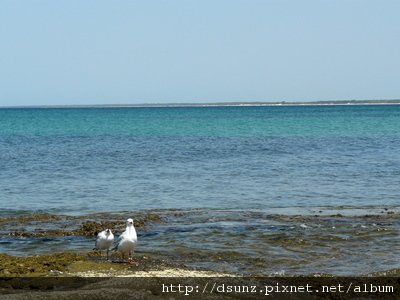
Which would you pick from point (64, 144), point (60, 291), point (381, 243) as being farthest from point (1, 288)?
point (64, 144)

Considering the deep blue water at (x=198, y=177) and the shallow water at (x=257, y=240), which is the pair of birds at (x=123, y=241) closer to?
the shallow water at (x=257, y=240)

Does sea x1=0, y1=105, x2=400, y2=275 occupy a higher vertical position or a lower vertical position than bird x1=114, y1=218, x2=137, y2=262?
lower

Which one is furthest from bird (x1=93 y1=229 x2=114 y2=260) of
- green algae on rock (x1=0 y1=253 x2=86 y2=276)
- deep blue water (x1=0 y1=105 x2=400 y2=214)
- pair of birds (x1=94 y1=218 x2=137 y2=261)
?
deep blue water (x1=0 y1=105 x2=400 y2=214)

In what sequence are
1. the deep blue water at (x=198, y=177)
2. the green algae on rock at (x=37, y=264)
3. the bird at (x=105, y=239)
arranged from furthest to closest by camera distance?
the deep blue water at (x=198, y=177)
the bird at (x=105, y=239)
the green algae on rock at (x=37, y=264)

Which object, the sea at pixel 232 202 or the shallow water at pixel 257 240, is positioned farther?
the sea at pixel 232 202

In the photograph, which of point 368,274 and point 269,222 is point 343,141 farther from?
point 368,274

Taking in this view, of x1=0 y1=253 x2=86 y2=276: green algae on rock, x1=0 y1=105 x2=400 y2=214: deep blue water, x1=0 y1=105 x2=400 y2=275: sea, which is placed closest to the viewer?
x1=0 y1=253 x2=86 y2=276: green algae on rock

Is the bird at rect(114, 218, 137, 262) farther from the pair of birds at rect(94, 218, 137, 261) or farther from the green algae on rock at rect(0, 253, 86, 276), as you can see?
the green algae on rock at rect(0, 253, 86, 276)

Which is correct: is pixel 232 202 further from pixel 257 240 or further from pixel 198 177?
pixel 198 177

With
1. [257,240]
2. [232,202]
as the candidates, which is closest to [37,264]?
[257,240]

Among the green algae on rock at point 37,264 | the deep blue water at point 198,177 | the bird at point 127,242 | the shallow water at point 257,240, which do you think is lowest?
the deep blue water at point 198,177

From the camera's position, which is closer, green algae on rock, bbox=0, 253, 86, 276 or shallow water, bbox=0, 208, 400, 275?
green algae on rock, bbox=0, 253, 86, 276

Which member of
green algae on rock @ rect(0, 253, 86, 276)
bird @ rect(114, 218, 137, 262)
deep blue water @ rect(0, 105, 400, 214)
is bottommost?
deep blue water @ rect(0, 105, 400, 214)

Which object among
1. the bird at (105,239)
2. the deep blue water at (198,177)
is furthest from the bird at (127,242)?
the deep blue water at (198,177)
